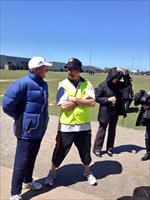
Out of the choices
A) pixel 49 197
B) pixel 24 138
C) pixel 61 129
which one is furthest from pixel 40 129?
pixel 49 197

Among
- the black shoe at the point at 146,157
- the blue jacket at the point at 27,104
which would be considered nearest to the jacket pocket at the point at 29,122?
the blue jacket at the point at 27,104

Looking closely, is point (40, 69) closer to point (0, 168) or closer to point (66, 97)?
point (66, 97)

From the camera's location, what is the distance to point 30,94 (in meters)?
4.73

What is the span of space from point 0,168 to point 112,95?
2.35 meters

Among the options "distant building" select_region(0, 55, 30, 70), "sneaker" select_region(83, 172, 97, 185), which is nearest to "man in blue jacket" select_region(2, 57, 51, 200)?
"sneaker" select_region(83, 172, 97, 185)

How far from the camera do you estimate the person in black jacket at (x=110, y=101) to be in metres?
6.78

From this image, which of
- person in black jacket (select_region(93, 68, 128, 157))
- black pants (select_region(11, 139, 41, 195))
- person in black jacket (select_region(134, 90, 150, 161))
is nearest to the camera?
black pants (select_region(11, 139, 41, 195))

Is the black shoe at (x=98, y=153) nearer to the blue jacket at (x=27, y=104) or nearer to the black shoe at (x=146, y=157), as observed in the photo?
the black shoe at (x=146, y=157)

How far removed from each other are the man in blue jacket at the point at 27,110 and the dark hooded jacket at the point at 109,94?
2083 millimetres

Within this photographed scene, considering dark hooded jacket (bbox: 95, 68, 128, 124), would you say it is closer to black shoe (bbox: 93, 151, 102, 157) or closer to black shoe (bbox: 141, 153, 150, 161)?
black shoe (bbox: 93, 151, 102, 157)

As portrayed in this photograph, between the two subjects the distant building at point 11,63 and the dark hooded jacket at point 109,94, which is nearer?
the dark hooded jacket at point 109,94

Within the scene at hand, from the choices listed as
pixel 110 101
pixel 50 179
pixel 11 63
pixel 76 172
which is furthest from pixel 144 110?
pixel 11 63

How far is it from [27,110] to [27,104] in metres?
0.08

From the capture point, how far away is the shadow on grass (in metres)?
5.59
